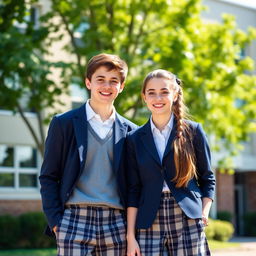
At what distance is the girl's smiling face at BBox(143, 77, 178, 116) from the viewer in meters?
4.12

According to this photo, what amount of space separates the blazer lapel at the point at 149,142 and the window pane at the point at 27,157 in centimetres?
1608

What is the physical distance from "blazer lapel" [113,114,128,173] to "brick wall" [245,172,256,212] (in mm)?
25296

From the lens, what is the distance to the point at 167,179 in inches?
159

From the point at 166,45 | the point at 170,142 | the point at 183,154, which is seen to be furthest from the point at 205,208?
the point at 166,45

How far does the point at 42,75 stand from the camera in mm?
13328

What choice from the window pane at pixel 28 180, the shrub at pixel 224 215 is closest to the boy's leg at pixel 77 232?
the window pane at pixel 28 180

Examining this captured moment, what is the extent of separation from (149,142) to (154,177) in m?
0.26

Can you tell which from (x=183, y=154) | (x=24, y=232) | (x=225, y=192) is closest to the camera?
(x=183, y=154)

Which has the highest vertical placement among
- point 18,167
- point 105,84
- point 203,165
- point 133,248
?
point 105,84

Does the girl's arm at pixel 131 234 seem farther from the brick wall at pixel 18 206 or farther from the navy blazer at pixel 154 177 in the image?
the brick wall at pixel 18 206

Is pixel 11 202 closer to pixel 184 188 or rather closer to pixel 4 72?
pixel 4 72

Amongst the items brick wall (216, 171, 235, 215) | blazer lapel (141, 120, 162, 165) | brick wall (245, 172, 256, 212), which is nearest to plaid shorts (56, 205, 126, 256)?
blazer lapel (141, 120, 162, 165)

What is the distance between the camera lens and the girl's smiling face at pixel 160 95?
Result: 13.5 ft

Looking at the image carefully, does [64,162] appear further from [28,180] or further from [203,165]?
[28,180]
